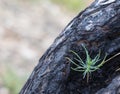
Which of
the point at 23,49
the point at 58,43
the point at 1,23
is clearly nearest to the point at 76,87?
the point at 58,43

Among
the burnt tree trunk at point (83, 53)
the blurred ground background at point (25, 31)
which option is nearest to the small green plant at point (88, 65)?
the burnt tree trunk at point (83, 53)

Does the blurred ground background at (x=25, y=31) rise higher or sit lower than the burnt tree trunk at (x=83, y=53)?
higher

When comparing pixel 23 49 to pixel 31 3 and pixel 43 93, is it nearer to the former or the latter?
pixel 31 3

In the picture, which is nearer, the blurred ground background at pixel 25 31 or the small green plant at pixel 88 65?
the small green plant at pixel 88 65

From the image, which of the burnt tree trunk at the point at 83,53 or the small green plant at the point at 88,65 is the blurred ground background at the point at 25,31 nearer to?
the burnt tree trunk at the point at 83,53

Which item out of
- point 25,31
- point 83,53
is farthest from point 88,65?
point 25,31

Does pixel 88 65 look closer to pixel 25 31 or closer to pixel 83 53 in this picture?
pixel 83 53
